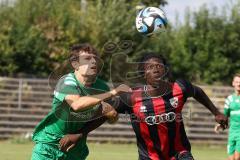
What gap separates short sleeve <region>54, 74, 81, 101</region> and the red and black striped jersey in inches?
27.7

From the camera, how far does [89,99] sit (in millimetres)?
7770

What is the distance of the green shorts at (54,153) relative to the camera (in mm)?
8414

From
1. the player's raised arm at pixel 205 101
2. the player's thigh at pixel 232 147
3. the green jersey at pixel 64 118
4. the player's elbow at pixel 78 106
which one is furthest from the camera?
the player's thigh at pixel 232 147

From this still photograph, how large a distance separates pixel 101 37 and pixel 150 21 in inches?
751

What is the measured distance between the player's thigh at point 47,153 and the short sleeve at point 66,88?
0.61 m

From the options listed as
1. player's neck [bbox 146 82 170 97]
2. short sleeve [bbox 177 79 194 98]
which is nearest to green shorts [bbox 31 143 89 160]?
player's neck [bbox 146 82 170 97]

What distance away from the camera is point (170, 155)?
8586mm

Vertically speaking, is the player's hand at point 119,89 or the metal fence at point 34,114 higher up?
the player's hand at point 119,89

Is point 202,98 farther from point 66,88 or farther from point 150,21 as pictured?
point 150,21

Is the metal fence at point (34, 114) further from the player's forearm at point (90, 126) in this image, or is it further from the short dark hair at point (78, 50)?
the short dark hair at point (78, 50)

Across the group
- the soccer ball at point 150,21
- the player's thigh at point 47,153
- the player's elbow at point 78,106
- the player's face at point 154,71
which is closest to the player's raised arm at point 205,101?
the player's face at point 154,71

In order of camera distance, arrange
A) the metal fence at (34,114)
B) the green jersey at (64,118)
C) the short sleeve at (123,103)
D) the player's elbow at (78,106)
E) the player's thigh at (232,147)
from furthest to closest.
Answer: the metal fence at (34,114) → the player's thigh at (232,147) → the short sleeve at (123,103) → the green jersey at (64,118) → the player's elbow at (78,106)

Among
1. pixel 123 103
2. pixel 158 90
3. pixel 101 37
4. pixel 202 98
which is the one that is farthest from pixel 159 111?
pixel 101 37

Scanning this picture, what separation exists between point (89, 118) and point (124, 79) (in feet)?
2.15
